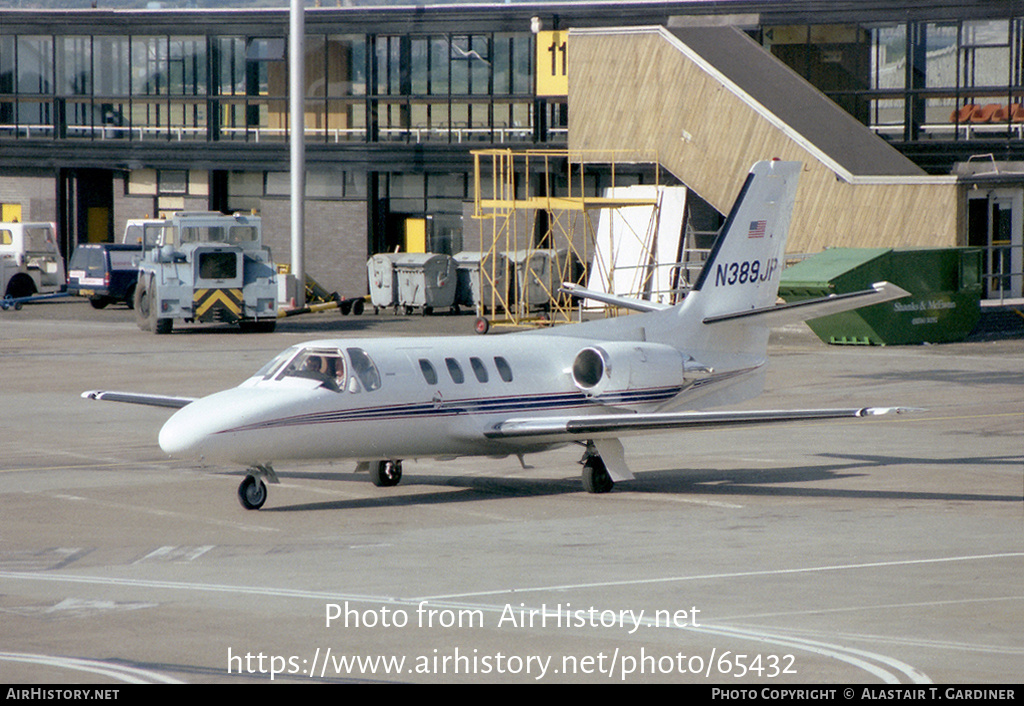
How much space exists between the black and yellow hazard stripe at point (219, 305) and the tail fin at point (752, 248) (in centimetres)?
2650

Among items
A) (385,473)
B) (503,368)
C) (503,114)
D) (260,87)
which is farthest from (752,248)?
(260,87)

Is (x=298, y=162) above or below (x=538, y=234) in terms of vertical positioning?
above

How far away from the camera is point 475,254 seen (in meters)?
56.6

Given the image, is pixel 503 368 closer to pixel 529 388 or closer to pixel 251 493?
pixel 529 388

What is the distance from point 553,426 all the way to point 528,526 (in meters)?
2.24

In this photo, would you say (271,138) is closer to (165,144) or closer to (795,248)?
(165,144)

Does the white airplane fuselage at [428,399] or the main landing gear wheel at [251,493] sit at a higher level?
the white airplane fuselage at [428,399]

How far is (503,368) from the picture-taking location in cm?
2033

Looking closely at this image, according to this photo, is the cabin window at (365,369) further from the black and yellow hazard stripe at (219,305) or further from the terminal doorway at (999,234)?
the terminal doorway at (999,234)

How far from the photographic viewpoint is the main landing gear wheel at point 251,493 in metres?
18.5

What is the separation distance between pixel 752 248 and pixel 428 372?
6.60 m

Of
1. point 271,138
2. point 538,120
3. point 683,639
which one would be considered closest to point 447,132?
point 538,120

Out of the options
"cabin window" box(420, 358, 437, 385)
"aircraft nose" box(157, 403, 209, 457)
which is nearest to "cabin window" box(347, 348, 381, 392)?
"cabin window" box(420, 358, 437, 385)

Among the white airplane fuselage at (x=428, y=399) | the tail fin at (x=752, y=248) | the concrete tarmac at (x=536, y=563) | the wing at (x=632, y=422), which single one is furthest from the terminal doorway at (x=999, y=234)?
the wing at (x=632, y=422)
